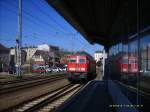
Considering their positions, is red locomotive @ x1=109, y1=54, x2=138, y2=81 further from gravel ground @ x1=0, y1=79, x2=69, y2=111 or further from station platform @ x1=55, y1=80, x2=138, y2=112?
gravel ground @ x1=0, y1=79, x2=69, y2=111

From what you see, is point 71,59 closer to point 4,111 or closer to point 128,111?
point 4,111

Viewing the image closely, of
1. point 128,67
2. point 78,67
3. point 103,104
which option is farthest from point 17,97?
point 78,67

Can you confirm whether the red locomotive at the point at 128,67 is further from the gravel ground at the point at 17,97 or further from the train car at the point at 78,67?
the train car at the point at 78,67

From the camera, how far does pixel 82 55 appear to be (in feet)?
125

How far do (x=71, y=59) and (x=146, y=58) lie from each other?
33.8 meters

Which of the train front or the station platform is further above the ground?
the train front

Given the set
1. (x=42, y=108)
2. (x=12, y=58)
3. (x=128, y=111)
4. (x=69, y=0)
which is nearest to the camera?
(x=128, y=111)

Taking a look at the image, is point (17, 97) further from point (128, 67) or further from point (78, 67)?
point (78, 67)

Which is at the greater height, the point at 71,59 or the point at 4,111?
the point at 71,59

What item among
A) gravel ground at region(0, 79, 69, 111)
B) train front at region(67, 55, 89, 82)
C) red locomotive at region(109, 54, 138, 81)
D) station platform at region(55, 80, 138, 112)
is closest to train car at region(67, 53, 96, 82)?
train front at region(67, 55, 89, 82)

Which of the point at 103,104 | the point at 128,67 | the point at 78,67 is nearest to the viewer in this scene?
the point at 128,67

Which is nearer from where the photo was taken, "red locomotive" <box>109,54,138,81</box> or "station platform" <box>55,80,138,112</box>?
"red locomotive" <box>109,54,138,81</box>

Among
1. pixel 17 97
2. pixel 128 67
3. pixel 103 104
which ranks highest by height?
pixel 128 67

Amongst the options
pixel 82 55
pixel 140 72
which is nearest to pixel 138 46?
pixel 140 72
